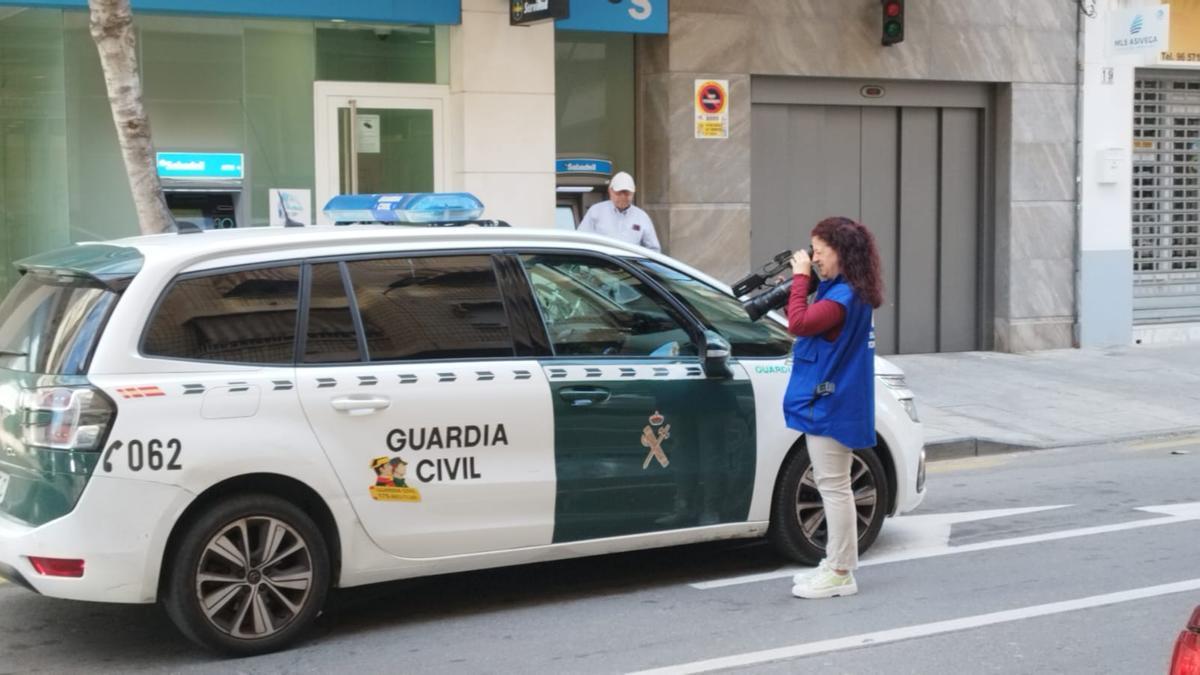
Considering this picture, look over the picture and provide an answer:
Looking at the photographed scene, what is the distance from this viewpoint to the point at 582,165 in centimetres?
1458

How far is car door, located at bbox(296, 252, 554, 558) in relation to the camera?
621 centimetres

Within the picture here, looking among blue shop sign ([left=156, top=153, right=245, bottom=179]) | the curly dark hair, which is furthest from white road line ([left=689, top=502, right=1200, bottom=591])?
blue shop sign ([left=156, top=153, right=245, bottom=179])

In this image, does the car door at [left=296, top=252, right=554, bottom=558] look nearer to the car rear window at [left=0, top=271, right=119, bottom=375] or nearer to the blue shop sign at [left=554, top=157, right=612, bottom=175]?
the car rear window at [left=0, top=271, right=119, bottom=375]

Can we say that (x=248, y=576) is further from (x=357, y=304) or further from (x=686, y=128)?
(x=686, y=128)

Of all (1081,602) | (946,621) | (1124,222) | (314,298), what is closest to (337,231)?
(314,298)

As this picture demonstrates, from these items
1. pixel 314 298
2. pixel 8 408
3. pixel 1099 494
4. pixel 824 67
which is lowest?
pixel 1099 494

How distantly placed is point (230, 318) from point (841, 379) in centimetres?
264

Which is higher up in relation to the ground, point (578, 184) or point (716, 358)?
point (578, 184)

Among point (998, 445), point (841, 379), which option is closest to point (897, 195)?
point (998, 445)

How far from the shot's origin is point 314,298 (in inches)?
249

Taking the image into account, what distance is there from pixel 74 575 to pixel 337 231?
1.80 meters

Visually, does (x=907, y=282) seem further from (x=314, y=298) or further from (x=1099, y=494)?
(x=314, y=298)

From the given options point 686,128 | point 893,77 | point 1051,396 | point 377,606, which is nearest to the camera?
point 377,606

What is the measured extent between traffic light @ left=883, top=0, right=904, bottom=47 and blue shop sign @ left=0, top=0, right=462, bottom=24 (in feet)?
15.4
